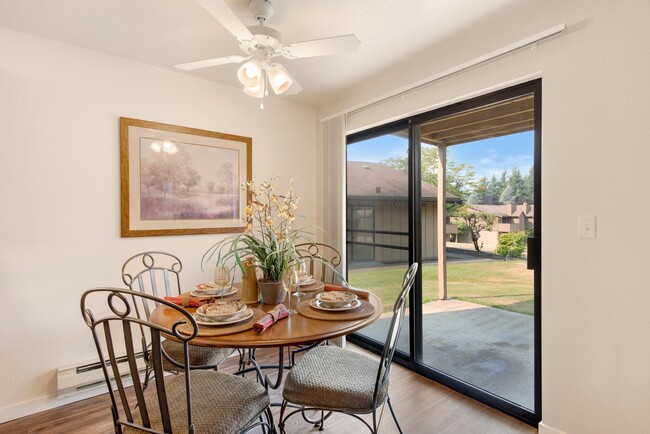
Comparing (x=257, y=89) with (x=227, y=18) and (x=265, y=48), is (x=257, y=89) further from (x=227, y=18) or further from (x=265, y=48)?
(x=227, y=18)

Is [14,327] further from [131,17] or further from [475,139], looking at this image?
[475,139]

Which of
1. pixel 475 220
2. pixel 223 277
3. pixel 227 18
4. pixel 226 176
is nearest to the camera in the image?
pixel 227 18

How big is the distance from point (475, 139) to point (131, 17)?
2380 mm

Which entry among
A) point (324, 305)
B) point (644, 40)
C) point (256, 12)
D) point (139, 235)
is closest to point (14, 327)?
point (139, 235)

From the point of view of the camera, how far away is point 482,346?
7.72ft

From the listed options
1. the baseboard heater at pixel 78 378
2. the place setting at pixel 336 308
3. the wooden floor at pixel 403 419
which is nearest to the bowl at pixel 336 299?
the place setting at pixel 336 308

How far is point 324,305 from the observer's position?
1619 mm

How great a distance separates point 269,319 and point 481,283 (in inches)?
66.1

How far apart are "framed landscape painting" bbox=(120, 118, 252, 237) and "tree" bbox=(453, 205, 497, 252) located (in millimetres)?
1880

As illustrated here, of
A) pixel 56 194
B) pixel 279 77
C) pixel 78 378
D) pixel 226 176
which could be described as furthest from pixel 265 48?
pixel 78 378

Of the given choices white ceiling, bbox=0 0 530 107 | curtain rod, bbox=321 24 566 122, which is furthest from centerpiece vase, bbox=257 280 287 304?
curtain rod, bbox=321 24 566 122

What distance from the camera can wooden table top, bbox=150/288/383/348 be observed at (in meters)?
1.22

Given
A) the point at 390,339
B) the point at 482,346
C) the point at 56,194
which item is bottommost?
the point at 482,346

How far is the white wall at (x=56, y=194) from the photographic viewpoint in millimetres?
A: 2025
